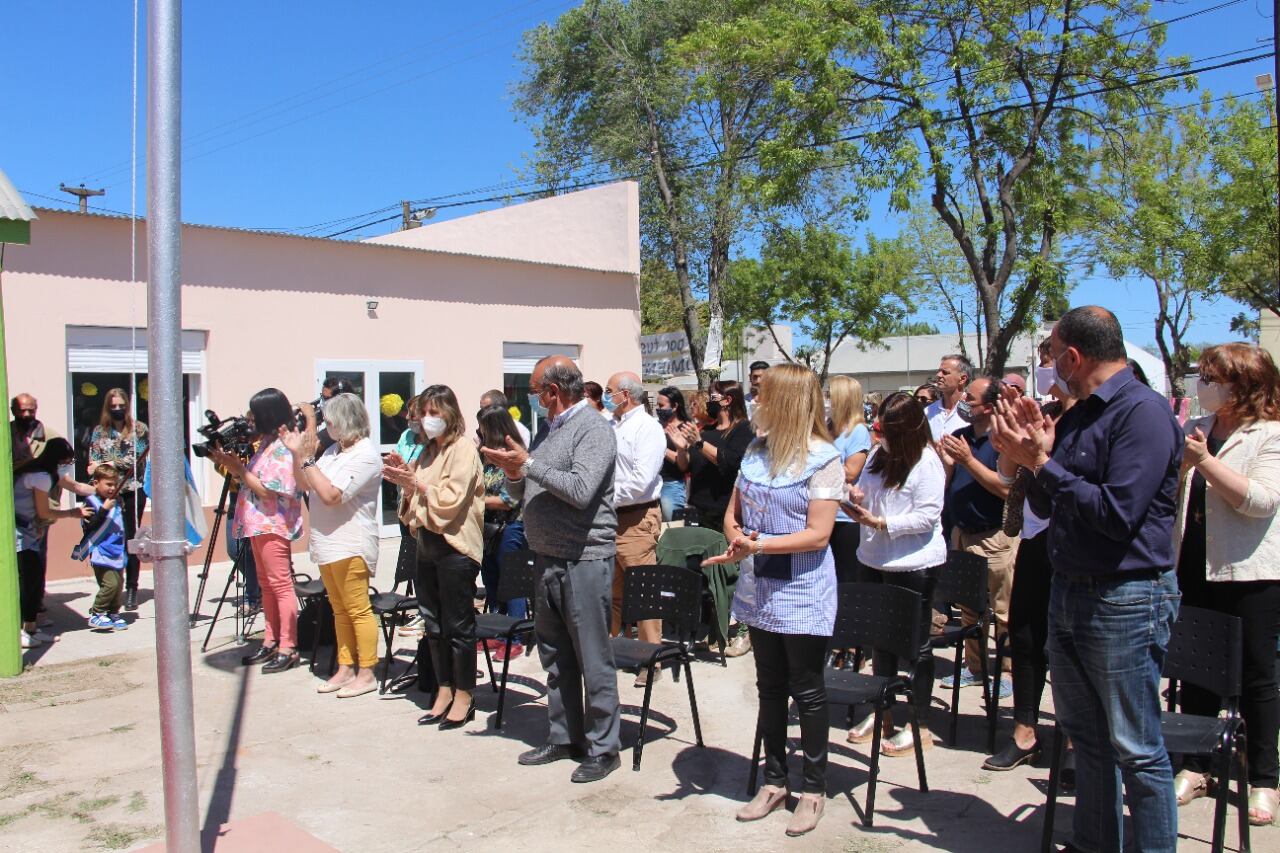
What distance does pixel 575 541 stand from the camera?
184 inches

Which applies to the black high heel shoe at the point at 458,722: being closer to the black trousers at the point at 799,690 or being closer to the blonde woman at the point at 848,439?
the black trousers at the point at 799,690

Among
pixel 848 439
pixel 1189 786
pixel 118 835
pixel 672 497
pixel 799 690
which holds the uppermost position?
pixel 848 439

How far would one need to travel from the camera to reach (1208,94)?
23500 mm

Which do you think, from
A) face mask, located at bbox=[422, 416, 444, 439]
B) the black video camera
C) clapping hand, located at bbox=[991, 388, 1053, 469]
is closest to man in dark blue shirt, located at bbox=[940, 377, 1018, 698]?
clapping hand, located at bbox=[991, 388, 1053, 469]

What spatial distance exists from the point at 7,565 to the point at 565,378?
4412mm

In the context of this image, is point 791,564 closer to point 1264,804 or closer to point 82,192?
point 1264,804

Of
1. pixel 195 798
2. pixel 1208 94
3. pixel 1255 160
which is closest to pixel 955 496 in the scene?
pixel 195 798

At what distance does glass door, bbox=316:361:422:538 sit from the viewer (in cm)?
1244

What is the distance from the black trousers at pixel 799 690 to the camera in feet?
13.2

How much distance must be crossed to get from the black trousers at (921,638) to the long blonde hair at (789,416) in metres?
1.00

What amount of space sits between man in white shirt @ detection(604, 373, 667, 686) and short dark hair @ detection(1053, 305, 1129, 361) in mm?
3176

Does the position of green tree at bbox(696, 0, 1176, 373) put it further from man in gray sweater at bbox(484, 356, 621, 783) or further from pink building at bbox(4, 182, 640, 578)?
man in gray sweater at bbox(484, 356, 621, 783)

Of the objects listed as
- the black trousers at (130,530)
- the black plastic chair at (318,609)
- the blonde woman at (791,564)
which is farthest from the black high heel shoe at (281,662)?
the blonde woman at (791,564)

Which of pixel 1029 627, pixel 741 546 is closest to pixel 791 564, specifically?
pixel 741 546
